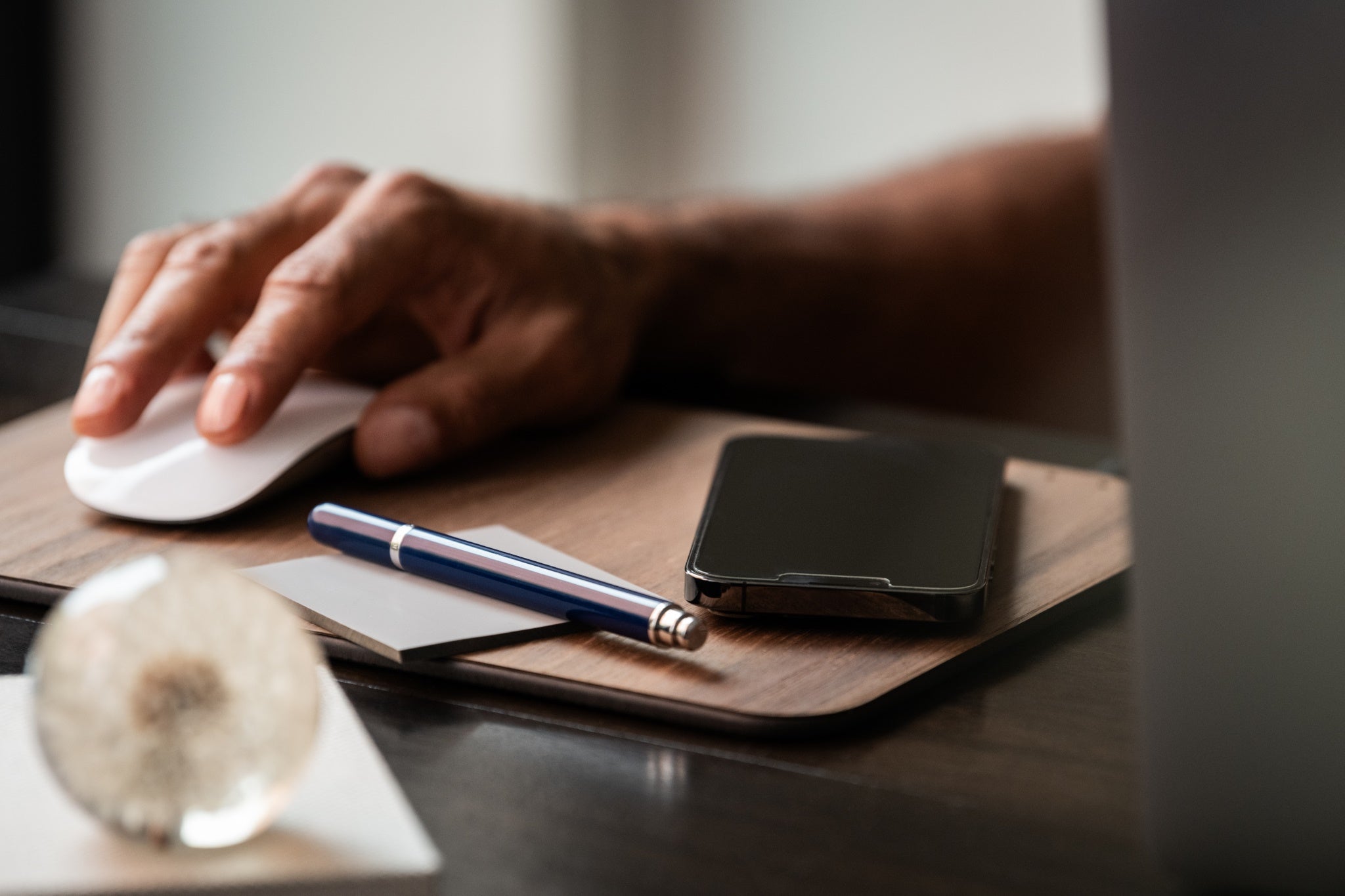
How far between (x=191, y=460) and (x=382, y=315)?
19cm

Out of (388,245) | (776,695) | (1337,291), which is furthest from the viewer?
(388,245)

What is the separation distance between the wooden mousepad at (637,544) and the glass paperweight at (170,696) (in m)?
0.13

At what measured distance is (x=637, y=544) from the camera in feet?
1.76

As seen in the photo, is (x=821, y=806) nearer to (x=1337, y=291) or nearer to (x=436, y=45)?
(x=1337, y=291)

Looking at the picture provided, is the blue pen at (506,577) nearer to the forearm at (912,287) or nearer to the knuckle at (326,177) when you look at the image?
the knuckle at (326,177)

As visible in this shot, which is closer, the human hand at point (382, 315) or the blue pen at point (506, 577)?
the blue pen at point (506, 577)

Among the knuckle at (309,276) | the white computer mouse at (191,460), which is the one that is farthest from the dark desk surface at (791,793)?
the knuckle at (309,276)

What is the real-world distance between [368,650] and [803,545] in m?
0.15

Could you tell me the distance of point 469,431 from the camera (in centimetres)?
65

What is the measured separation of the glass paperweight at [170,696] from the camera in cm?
28

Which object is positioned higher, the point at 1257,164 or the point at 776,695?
the point at 1257,164

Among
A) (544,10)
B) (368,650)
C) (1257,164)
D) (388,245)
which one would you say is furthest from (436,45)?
(1257,164)

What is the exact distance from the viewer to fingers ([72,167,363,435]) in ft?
1.96

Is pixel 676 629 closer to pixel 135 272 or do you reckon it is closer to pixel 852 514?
pixel 852 514
